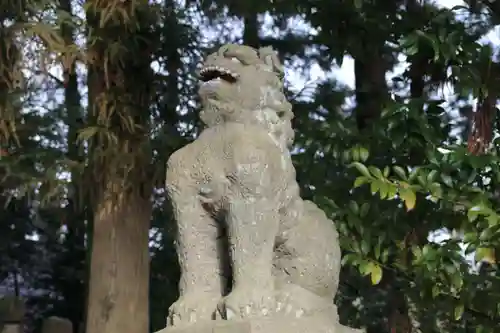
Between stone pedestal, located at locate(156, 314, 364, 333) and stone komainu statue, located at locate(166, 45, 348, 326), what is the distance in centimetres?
2

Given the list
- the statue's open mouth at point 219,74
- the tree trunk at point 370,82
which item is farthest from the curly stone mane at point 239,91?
the tree trunk at point 370,82

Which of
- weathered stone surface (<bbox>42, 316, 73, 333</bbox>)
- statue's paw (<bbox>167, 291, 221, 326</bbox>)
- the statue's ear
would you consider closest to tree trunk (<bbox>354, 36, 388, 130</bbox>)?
the statue's ear

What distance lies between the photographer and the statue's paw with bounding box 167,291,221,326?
1.85m

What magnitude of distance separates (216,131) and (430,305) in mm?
1423

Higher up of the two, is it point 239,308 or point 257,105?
point 257,105

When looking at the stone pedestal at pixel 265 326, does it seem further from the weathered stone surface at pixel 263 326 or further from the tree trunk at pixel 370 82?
the tree trunk at pixel 370 82

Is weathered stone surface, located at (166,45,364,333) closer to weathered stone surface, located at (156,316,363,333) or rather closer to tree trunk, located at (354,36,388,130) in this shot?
weathered stone surface, located at (156,316,363,333)

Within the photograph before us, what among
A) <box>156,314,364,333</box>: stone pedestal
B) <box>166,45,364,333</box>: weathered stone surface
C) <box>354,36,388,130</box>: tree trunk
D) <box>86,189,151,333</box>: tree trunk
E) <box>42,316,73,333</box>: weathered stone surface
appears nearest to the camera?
<box>156,314,364,333</box>: stone pedestal

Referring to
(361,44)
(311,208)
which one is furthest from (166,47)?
(311,208)

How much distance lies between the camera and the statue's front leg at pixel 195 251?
1.92 m

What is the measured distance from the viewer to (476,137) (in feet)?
8.75

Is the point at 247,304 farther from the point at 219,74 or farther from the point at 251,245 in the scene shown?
the point at 219,74

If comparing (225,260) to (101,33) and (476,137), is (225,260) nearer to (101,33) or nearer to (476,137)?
(476,137)

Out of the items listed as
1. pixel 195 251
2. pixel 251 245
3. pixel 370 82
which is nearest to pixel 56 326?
pixel 370 82
